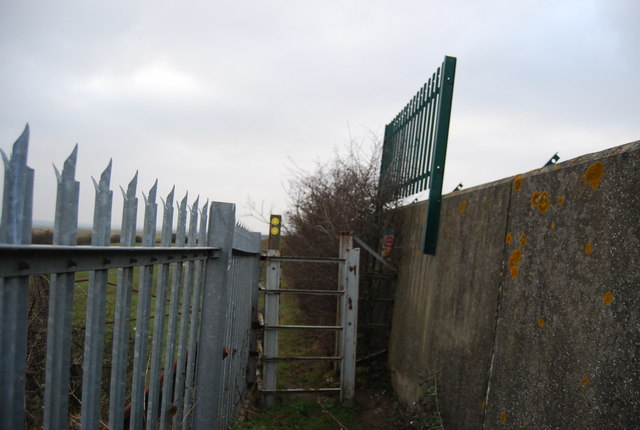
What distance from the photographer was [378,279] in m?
6.38

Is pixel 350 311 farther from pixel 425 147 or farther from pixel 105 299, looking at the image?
pixel 105 299

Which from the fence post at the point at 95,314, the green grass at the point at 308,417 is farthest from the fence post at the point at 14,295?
the green grass at the point at 308,417

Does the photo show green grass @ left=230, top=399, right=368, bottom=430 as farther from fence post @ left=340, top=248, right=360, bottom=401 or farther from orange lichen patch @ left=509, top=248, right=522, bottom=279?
orange lichen patch @ left=509, top=248, right=522, bottom=279

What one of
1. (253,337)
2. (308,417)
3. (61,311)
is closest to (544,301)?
(61,311)

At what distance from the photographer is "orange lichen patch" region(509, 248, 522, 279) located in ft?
9.55

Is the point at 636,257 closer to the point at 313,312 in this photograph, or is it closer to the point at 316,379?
the point at 316,379

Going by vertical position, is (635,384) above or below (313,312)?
above

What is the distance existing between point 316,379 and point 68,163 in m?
5.29

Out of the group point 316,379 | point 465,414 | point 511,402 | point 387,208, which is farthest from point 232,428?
point 387,208

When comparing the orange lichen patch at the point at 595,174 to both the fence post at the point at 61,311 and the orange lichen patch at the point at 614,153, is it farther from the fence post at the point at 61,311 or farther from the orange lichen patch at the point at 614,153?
the fence post at the point at 61,311

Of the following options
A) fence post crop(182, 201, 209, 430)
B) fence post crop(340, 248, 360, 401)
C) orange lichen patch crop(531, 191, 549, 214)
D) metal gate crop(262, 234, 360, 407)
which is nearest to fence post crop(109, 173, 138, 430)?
fence post crop(182, 201, 209, 430)

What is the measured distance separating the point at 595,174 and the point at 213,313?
1.94 meters

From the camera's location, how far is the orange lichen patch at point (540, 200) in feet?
8.87

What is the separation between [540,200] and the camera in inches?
109
